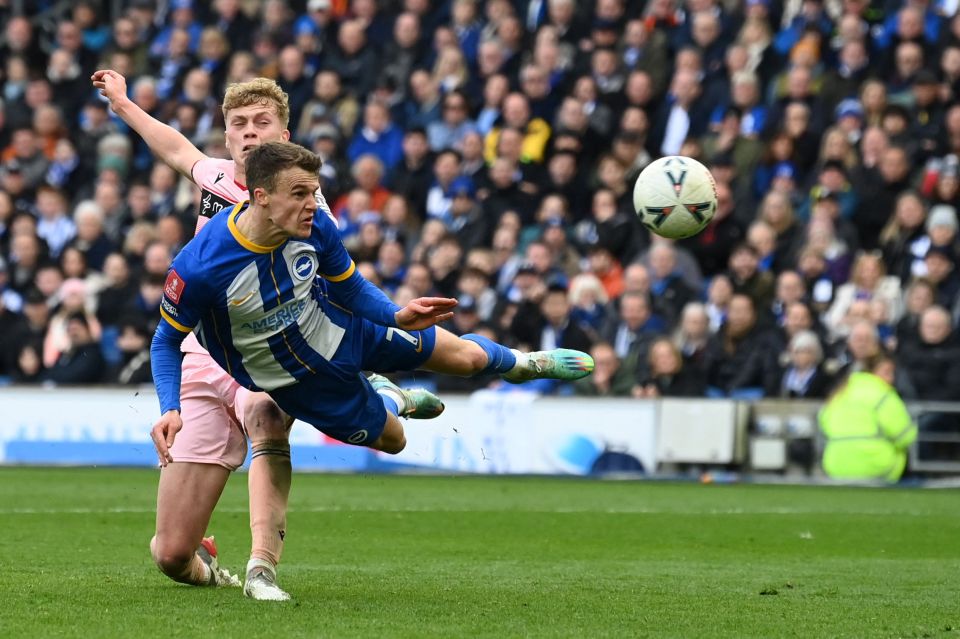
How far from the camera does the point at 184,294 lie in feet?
21.9

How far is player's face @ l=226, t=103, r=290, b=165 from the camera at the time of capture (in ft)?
24.2

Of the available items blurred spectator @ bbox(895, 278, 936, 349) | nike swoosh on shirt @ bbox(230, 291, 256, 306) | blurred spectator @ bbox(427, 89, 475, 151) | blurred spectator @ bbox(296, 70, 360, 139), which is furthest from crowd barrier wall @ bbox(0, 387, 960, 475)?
nike swoosh on shirt @ bbox(230, 291, 256, 306)

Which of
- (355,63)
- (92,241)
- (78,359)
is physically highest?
(355,63)

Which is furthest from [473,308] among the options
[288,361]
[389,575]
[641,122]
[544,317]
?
[288,361]

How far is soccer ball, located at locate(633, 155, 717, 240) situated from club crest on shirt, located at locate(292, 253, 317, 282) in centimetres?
250

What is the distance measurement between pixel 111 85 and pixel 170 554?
2295 mm

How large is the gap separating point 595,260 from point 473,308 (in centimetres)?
131

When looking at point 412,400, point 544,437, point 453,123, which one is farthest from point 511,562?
point 453,123

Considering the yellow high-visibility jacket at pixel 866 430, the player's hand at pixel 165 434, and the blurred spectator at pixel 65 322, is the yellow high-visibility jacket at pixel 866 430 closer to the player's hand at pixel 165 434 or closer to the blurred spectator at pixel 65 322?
the blurred spectator at pixel 65 322

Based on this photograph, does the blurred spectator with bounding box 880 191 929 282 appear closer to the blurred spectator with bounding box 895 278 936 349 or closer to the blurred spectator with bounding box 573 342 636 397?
the blurred spectator with bounding box 895 278 936 349

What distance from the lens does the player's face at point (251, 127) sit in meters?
7.38

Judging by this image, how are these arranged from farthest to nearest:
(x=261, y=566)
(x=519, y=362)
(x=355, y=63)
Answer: (x=355, y=63) → (x=519, y=362) → (x=261, y=566)

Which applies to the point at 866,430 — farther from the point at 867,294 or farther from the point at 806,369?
the point at 867,294

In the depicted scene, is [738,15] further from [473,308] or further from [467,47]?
[473,308]
